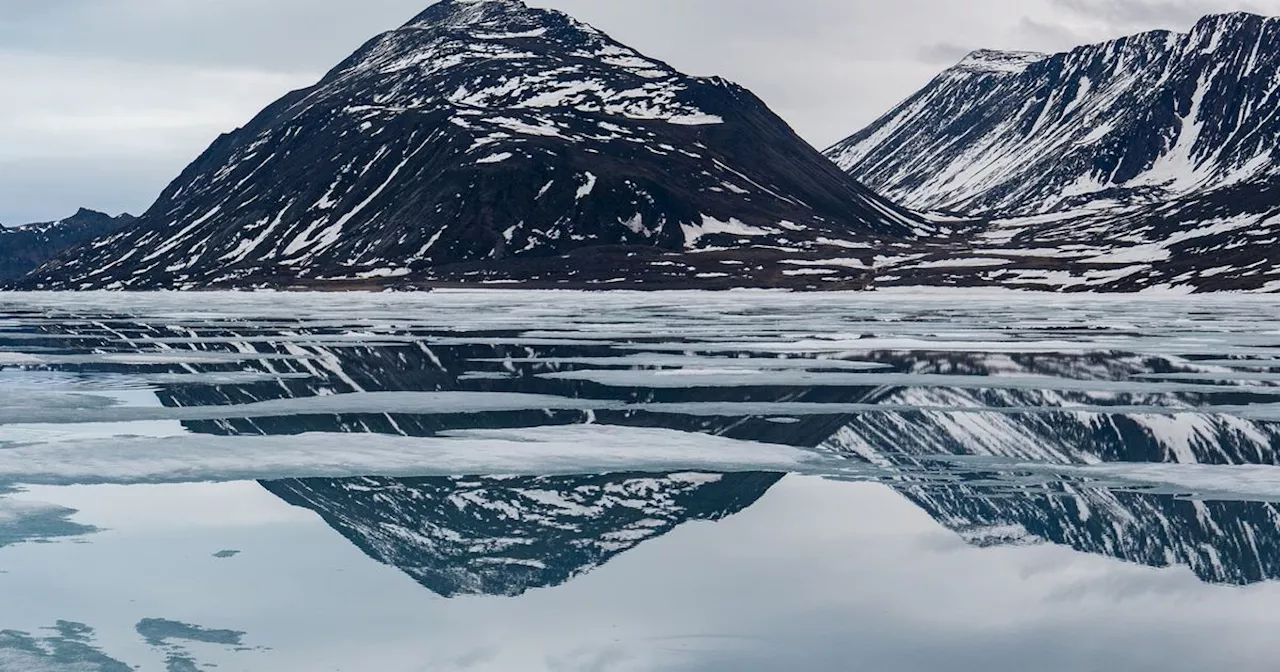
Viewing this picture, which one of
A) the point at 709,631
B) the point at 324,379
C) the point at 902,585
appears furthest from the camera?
the point at 324,379

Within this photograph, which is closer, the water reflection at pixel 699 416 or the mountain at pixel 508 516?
the mountain at pixel 508 516

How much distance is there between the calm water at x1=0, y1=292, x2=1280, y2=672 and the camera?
42.5ft

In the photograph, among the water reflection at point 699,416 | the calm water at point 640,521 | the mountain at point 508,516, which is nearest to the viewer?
the calm water at point 640,521

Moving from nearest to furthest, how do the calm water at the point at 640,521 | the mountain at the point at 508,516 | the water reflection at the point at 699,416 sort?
the calm water at the point at 640,521
the mountain at the point at 508,516
the water reflection at the point at 699,416

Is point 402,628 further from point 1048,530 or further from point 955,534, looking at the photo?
point 1048,530

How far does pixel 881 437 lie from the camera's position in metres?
27.4

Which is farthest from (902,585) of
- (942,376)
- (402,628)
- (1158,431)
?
(942,376)

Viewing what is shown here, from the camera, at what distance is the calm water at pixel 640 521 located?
42.5ft

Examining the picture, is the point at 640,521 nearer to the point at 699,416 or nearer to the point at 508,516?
the point at 508,516

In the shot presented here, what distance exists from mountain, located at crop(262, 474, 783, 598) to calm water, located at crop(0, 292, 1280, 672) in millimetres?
80

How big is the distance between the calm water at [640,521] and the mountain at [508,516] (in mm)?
80

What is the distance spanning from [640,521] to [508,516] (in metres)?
1.92

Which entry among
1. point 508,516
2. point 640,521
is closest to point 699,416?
point 640,521

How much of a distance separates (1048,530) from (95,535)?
509 inches
